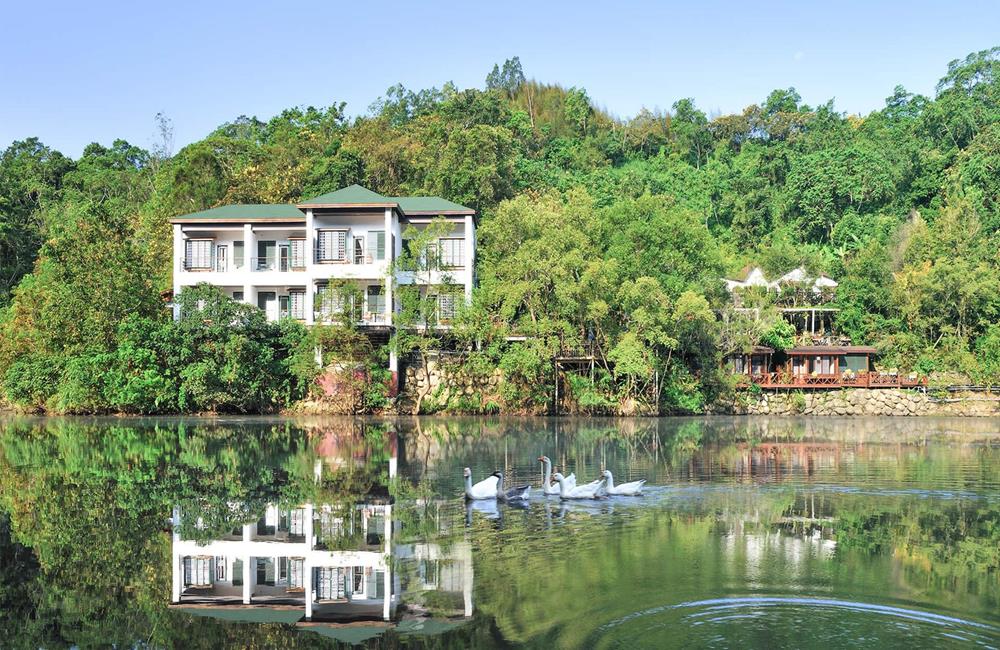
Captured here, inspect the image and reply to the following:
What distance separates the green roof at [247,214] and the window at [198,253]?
1082mm

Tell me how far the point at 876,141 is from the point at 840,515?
204 feet

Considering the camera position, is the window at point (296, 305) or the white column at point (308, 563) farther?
the window at point (296, 305)

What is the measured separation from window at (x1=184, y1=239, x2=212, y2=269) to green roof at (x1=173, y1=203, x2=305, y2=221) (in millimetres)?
1082

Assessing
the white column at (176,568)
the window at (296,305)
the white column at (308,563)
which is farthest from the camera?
the window at (296,305)

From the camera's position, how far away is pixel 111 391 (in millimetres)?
36281

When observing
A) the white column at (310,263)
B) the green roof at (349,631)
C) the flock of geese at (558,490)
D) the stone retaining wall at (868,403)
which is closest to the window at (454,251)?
the white column at (310,263)

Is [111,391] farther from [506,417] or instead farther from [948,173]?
[948,173]

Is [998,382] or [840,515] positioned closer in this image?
[840,515]

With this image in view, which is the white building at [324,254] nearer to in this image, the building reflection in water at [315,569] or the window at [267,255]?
the window at [267,255]

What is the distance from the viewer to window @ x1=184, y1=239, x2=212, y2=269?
40.9 m

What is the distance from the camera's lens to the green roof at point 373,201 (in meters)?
38.7

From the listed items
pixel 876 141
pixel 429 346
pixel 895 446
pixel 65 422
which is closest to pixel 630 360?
pixel 429 346

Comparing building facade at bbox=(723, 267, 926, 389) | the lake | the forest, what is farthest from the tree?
the lake

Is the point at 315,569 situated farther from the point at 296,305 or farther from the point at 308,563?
the point at 296,305
